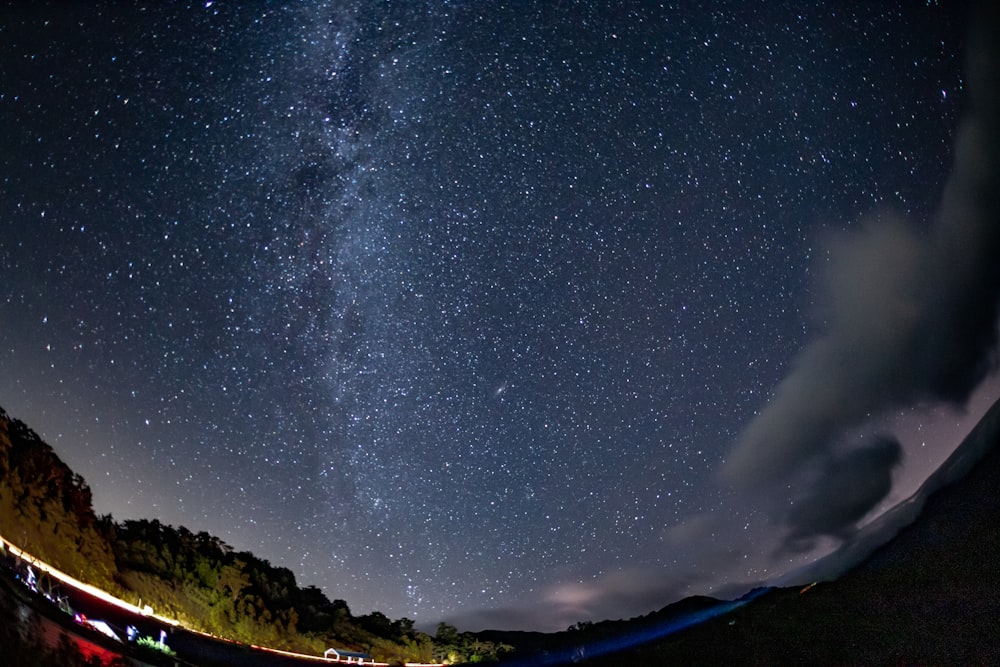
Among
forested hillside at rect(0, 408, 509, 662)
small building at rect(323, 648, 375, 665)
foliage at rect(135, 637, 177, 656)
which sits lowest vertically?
small building at rect(323, 648, 375, 665)

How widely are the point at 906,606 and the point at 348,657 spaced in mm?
13546

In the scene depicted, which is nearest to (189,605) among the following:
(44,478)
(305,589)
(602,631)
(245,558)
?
(245,558)

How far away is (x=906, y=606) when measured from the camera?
14898 millimetres

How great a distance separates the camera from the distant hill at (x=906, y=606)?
12.5 metres

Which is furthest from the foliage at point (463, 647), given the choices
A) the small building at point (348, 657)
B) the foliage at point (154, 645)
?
the foliage at point (154, 645)

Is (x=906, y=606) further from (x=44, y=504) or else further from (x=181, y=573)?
(x=44, y=504)

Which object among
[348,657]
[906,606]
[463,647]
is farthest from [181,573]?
[906,606]

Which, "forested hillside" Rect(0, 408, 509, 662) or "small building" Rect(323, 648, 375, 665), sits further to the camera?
"small building" Rect(323, 648, 375, 665)

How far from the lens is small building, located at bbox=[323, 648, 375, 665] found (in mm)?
18766

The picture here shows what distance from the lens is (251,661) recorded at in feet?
52.5

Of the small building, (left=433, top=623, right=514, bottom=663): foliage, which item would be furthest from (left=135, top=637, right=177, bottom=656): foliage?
(left=433, top=623, right=514, bottom=663): foliage

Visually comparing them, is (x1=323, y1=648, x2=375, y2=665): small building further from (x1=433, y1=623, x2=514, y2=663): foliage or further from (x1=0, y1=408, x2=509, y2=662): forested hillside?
(x1=433, y1=623, x2=514, y2=663): foliage

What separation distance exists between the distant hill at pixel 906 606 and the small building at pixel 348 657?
623 cm

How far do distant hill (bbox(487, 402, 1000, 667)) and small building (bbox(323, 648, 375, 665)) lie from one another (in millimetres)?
6226
